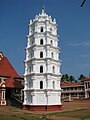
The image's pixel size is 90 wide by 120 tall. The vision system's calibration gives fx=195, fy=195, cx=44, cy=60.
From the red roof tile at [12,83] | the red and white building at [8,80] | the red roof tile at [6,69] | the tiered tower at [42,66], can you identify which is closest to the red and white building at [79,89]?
the red and white building at [8,80]

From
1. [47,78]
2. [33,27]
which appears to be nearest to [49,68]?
[47,78]

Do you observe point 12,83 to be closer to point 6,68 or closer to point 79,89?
point 6,68

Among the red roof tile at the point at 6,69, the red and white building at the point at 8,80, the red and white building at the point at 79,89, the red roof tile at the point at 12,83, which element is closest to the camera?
the red and white building at the point at 8,80

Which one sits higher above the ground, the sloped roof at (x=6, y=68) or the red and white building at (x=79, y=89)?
the sloped roof at (x=6, y=68)

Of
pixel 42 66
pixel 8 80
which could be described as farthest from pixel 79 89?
pixel 42 66

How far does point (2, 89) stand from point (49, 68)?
33.9 feet

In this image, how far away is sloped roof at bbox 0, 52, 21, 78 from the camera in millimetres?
40156

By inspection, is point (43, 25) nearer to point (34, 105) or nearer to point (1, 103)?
point (34, 105)

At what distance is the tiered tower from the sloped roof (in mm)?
9671

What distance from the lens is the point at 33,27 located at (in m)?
33.1

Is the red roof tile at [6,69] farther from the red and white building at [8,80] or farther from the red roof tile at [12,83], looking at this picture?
the red roof tile at [12,83]

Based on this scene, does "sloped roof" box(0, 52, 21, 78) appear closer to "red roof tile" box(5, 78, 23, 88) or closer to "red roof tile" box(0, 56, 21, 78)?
"red roof tile" box(0, 56, 21, 78)

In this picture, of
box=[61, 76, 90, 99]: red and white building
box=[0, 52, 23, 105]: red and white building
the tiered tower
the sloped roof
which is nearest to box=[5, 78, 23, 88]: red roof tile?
box=[0, 52, 23, 105]: red and white building

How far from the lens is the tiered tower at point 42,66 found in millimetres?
29234
